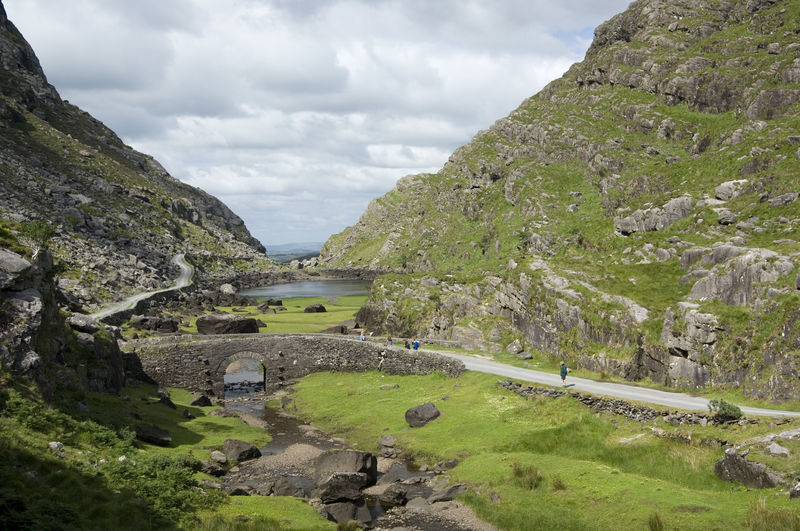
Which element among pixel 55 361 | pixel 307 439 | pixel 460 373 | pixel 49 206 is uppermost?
pixel 49 206

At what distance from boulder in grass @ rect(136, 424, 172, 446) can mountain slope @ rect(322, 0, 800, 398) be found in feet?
138

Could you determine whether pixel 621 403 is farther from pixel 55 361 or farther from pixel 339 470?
pixel 55 361

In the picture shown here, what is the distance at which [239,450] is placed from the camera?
49.3 meters

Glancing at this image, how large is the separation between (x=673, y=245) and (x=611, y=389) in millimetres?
30511

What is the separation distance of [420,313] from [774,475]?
68.5 m

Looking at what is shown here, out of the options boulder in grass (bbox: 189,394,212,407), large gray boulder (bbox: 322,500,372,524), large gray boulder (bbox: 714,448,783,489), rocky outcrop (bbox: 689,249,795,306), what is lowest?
boulder in grass (bbox: 189,394,212,407)

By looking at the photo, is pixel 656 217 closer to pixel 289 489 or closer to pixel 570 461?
pixel 570 461

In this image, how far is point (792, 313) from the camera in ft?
143

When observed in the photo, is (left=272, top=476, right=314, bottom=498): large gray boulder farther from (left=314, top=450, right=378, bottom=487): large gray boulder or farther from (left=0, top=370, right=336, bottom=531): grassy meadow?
(left=0, top=370, right=336, bottom=531): grassy meadow

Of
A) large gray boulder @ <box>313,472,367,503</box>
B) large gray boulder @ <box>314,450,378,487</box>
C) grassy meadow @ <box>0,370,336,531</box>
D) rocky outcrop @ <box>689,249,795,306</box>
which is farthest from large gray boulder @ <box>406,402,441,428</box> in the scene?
rocky outcrop @ <box>689,249,795,306</box>

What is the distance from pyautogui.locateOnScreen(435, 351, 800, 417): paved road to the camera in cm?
4052

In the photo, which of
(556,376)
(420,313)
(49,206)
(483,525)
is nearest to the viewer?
(483,525)

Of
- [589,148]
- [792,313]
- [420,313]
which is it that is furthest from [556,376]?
[589,148]

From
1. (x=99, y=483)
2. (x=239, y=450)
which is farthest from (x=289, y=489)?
(x=99, y=483)
